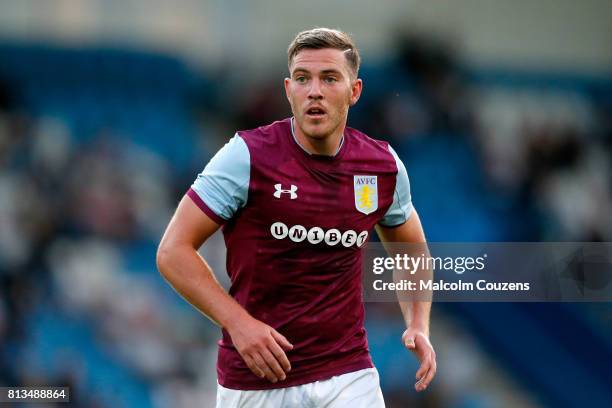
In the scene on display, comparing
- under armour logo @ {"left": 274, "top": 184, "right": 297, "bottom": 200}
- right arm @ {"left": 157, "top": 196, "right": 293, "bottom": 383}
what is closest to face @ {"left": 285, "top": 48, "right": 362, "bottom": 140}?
under armour logo @ {"left": 274, "top": 184, "right": 297, "bottom": 200}

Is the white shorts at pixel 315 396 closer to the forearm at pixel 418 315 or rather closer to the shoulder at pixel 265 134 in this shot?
the forearm at pixel 418 315

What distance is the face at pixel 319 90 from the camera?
3.99 m

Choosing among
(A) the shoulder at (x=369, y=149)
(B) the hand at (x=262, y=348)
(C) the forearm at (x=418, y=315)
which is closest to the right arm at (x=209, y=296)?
(B) the hand at (x=262, y=348)

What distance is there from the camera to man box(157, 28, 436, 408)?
3.92 meters

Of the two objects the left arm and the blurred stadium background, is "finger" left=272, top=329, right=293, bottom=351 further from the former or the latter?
the blurred stadium background

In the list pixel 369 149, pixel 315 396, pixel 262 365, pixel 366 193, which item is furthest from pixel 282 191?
pixel 315 396

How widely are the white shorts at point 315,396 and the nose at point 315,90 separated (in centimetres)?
115

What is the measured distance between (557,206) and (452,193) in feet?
3.90

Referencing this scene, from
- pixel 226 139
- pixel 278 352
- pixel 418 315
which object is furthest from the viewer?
Result: pixel 226 139

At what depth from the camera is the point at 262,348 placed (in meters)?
3.60

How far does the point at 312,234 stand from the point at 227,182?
41 centimetres

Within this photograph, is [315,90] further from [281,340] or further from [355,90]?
[281,340]

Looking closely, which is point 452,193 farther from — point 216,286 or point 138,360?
point 216,286

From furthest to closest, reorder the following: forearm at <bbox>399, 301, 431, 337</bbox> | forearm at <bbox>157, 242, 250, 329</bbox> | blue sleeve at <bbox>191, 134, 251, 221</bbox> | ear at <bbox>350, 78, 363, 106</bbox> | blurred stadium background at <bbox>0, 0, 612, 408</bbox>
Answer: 1. blurred stadium background at <bbox>0, 0, 612, 408</bbox>
2. forearm at <bbox>399, 301, 431, 337</bbox>
3. ear at <bbox>350, 78, 363, 106</bbox>
4. blue sleeve at <bbox>191, 134, 251, 221</bbox>
5. forearm at <bbox>157, 242, 250, 329</bbox>
